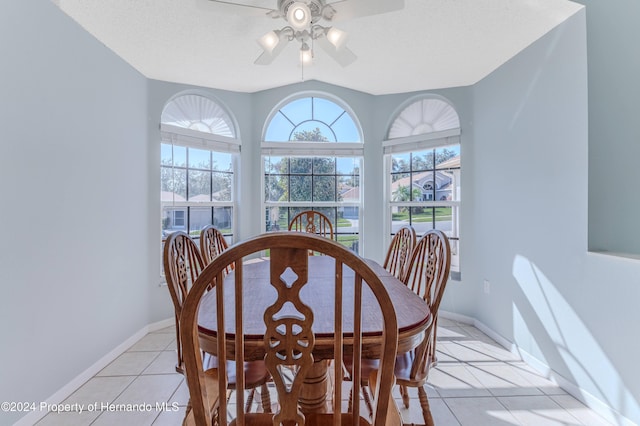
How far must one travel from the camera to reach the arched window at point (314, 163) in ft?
11.2

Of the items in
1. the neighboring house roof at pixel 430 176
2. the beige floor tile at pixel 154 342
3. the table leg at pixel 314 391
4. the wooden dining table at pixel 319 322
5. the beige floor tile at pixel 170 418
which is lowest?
the beige floor tile at pixel 170 418

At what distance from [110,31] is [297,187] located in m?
2.07

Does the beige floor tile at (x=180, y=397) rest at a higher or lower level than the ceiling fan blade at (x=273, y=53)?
lower

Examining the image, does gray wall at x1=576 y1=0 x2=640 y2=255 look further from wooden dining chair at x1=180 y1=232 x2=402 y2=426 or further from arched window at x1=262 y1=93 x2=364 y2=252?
arched window at x1=262 y1=93 x2=364 y2=252

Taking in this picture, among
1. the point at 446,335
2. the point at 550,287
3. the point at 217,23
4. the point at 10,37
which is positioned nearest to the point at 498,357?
the point at 446,335

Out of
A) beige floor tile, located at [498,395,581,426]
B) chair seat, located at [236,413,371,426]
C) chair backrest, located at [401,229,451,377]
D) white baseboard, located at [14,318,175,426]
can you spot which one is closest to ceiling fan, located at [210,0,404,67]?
chair backrest, located at [401,229,451,377]

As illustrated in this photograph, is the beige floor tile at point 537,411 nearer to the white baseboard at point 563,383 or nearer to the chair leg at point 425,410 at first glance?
the white baseboard at point 563,383

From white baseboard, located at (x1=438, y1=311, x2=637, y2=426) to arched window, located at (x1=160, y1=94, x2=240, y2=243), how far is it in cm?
274

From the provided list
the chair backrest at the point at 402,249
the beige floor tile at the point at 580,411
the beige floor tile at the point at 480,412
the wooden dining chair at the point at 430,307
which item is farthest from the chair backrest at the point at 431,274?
the beige floor tile at the point at 580,411

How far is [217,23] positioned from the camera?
208 cm

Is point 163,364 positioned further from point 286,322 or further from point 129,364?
point 286,322

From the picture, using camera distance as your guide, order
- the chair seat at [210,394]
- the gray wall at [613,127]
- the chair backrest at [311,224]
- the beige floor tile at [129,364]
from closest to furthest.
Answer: the chair seat at [210,394], the gray wall at [613,127], the beige floor tile at [129,364], the chair backrest at [311,224]

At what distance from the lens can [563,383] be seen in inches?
75.1

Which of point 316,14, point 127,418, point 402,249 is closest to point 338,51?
point 316,14
